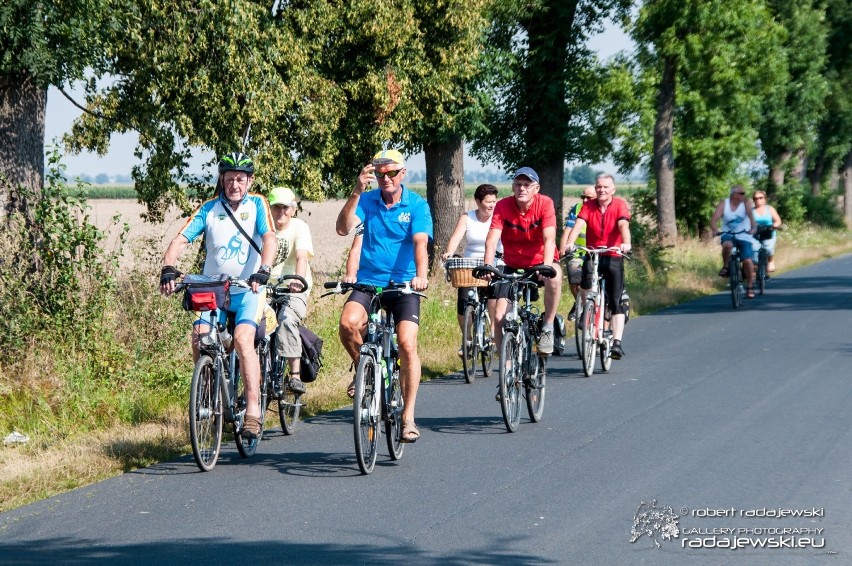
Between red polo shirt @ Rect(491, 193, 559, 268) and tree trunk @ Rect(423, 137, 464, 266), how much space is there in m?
13.9

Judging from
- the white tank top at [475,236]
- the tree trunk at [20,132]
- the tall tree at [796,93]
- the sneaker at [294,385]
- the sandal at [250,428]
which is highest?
the tall tree at [796,93]

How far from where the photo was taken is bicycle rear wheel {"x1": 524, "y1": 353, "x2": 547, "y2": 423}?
34.2 feet

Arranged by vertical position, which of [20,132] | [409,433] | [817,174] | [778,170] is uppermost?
[817,174]

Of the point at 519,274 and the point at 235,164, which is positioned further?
the point at 519,274

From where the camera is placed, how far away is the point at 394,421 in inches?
345

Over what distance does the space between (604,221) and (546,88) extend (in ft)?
47.9

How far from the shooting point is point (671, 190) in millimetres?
32875

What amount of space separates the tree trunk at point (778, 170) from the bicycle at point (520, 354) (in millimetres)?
41429

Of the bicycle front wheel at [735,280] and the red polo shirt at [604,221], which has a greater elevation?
the red polo shirt at [604,221]

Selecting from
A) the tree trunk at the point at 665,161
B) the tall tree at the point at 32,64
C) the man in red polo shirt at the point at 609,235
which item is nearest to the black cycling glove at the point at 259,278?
the tall tree at the point at 32,64

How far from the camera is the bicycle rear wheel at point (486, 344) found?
44.3ft

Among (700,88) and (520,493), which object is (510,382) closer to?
(520,493)

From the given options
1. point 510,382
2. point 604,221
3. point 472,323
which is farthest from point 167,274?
point 604,221

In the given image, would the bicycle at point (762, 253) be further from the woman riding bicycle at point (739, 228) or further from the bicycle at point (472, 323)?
the bicycle at point (472, 323)
